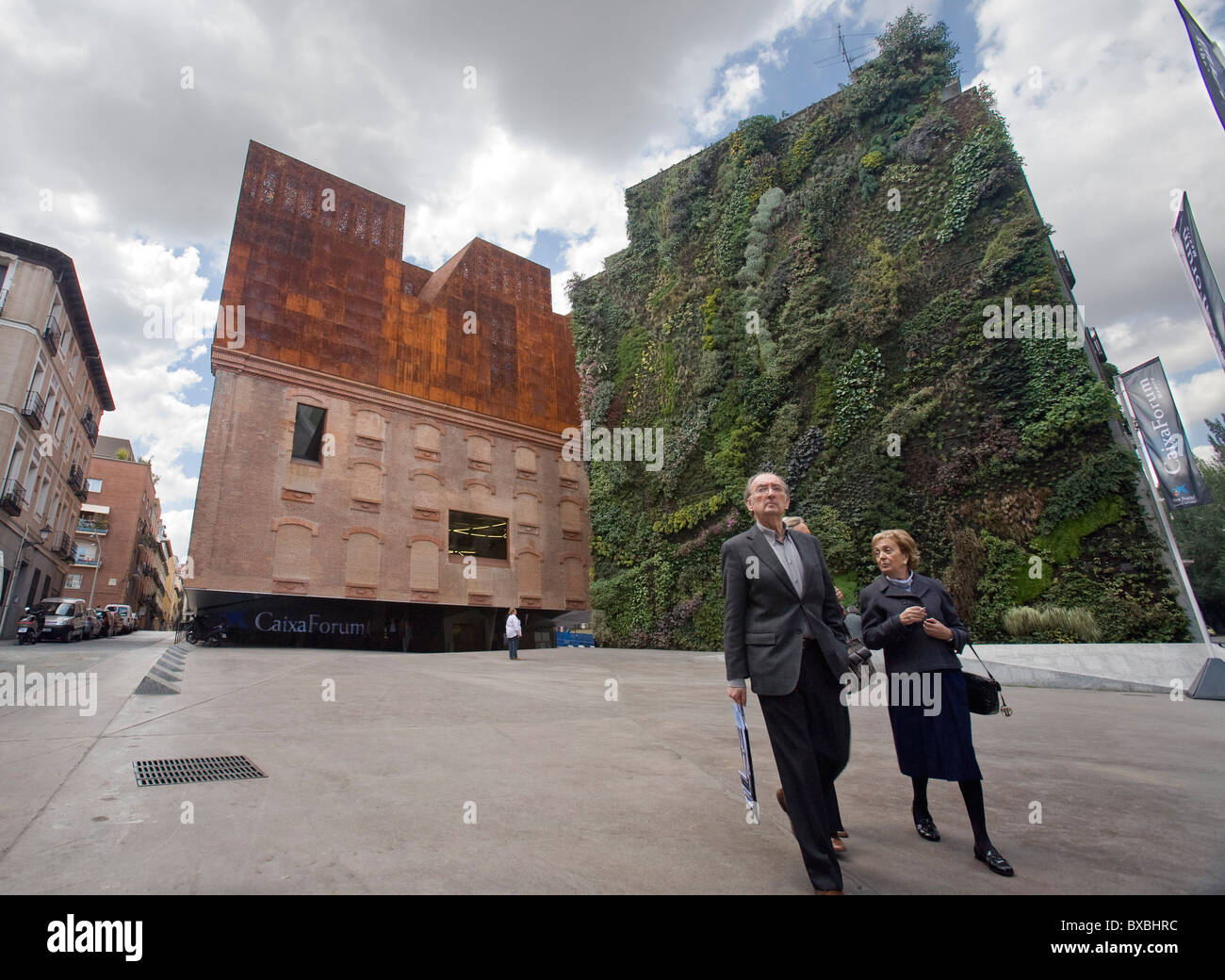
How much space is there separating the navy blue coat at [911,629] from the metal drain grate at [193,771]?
3.87 meters

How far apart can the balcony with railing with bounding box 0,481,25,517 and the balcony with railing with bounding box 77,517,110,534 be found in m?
32.3

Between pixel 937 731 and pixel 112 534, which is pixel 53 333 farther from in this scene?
pixel 937 731

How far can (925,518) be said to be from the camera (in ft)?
50.4

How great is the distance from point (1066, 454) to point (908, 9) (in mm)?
15081

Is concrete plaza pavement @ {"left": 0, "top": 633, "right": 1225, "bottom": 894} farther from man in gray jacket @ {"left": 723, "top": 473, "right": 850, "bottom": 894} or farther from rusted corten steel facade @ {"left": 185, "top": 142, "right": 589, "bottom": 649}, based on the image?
rusted corten steel facade @ {"left": 185, "top": 142, "right": 589, "bottom": 649}

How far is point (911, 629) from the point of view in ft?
11.7

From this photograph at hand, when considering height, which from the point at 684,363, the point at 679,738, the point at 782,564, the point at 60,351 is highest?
the point at 60,351

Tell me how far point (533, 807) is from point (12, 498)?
3255 centimetres

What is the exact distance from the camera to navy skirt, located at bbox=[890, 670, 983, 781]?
10.4 feet

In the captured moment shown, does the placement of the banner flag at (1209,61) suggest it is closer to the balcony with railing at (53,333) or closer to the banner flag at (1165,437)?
the banner flag at (1165,437)

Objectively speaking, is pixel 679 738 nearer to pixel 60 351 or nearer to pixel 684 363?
pixel 684 363

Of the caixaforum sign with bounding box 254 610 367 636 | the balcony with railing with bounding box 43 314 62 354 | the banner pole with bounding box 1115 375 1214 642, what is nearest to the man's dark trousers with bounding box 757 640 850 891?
the banner pole with bounding box 1115 375 1214 642

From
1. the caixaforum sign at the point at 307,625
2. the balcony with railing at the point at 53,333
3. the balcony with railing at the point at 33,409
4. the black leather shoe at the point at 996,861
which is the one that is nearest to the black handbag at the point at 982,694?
the black leather shoe at the point at 996,861

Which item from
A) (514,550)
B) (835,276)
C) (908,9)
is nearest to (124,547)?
(514,550)
